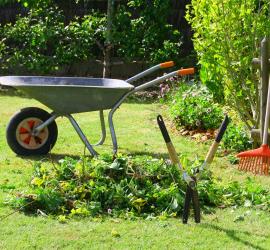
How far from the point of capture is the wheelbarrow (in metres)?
5.58

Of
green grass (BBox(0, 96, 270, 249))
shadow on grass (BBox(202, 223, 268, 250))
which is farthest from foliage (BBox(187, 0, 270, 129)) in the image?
shadow on grass (BBox(202, 223, 268, 250))

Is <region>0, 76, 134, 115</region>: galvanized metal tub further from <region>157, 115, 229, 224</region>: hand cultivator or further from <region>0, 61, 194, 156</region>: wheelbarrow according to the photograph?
<region>157, 115, 229, 224</region>: hand cultivator

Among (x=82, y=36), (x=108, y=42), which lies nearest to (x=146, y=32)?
(x=108, y=42)

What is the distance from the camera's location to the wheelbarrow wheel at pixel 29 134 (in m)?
5.85

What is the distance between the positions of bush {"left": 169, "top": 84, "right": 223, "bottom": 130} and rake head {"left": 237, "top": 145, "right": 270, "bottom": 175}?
275 centimetres

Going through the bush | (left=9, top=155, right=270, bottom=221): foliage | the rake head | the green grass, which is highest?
the rake head

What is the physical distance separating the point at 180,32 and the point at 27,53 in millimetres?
2955

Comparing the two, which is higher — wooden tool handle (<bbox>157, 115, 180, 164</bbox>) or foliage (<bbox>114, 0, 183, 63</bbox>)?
foliage (<bbox>114, 0, 183, 63</bbox>)

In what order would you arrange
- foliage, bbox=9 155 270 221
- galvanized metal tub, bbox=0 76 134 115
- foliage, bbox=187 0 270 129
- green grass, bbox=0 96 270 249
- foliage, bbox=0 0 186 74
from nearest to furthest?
green grass, bbox=0 96 270 249, foliage, bbox=9 155 270 221, galvanized metal tub, bbox=0 76 134 115, foliage, bbox=187 0 270 129, foliage, bbox=0 0 186 74

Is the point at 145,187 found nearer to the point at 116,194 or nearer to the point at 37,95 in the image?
the point at 116,194

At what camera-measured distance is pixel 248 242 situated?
3.79 meters

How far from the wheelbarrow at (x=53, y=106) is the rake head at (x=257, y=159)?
1636 millimetres

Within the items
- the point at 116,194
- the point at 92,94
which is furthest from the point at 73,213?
the point at 92,94

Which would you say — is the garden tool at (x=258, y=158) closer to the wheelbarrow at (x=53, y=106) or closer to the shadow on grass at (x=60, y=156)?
the wheelbarrow at (x=53, y=106)
